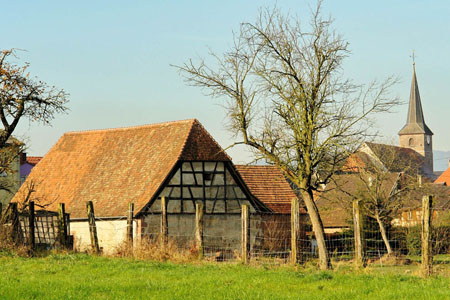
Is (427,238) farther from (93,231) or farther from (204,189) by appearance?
A: (204,189)

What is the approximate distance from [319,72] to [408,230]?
1846 cm

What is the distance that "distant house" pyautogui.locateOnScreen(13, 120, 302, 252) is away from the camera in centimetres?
3366

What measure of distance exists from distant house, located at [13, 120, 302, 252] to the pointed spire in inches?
4644

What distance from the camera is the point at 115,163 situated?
38.7 metres

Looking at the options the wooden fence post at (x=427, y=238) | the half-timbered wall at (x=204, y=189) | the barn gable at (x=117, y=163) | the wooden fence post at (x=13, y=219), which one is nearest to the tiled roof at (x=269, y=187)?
the half-timbered wall at (x=204, y=189)

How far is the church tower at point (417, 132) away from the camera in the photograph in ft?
490

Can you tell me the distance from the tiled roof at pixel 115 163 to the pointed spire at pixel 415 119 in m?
116

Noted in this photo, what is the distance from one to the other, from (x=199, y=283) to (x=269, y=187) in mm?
29021

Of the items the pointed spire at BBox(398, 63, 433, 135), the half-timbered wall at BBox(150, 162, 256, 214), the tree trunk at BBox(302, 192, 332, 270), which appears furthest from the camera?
the pointed spire at BBox(398, 63, 433, 135)

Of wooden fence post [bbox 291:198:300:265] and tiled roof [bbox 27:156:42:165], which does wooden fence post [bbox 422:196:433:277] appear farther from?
tiled roof [bbox 27:156:42:165]

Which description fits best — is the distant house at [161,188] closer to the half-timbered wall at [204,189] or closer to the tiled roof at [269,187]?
the half-timbered wall at [204,189]

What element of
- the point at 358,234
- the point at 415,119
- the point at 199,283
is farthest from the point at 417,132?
the point at 199,283

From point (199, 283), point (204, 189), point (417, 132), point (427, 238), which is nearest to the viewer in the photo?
point (199, 283)

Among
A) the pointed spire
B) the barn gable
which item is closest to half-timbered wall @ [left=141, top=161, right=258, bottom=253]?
the barn gable
